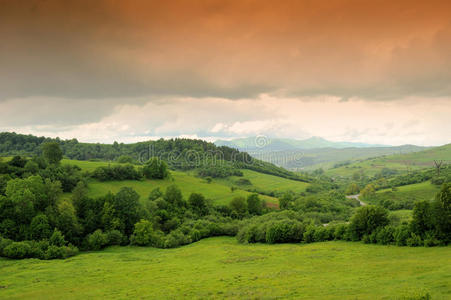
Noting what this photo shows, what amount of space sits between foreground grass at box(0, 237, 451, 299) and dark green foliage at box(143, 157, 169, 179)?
76959mm

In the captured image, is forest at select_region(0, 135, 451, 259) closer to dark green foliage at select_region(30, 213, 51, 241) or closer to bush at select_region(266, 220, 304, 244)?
bush at select_region(266, 220, 304, 244)

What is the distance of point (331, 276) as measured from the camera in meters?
39.1

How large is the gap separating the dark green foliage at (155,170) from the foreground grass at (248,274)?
3030 inches

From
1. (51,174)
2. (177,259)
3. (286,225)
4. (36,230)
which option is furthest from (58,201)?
(286,225)

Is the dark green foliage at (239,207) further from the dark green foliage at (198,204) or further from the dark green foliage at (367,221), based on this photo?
the dark green foliage at (367,221)

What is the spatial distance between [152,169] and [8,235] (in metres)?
74.6

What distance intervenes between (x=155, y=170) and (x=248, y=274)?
106 meters

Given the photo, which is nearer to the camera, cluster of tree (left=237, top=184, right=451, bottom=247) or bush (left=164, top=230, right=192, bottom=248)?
cluster of tree (left=237, top=184, right=451, bottom=247)

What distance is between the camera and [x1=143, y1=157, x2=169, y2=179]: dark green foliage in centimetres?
14125

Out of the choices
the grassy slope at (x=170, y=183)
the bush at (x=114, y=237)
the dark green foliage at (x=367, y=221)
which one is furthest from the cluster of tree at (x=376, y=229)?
the grassy slope at (x=170, y=183)

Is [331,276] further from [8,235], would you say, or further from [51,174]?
[51,174]

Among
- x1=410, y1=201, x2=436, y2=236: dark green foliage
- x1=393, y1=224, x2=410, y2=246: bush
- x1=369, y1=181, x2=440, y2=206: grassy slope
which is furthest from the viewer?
x1=369, y1=181, x2=440, y2=206: grassy slope

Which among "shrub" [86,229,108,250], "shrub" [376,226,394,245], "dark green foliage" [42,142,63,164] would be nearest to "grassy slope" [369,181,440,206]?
"shrub" [376,226,394,245]

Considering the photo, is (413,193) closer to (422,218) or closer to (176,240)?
(422,218)
